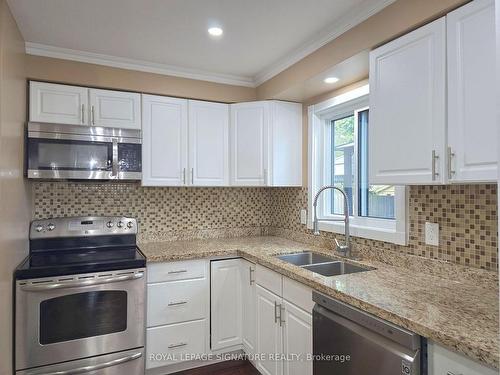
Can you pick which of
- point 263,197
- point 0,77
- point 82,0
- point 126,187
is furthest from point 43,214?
point 263,197

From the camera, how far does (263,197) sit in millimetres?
3311

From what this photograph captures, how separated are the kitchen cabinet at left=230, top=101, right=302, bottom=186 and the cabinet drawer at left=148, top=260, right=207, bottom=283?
829 millimetres

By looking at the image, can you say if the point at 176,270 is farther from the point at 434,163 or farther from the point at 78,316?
the point at 434,163

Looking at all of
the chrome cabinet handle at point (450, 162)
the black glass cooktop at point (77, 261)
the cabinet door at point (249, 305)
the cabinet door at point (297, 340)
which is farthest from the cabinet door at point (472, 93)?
the black glass cooktop at point (77, 261)

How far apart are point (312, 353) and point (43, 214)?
2.17 metres

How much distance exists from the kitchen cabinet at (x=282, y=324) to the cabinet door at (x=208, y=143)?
95 cm

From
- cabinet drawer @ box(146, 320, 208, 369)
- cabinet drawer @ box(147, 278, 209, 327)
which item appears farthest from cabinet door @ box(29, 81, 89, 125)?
cabinet drawer @ box(146, 320, 208, 369)

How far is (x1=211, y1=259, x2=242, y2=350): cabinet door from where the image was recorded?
7.98ft

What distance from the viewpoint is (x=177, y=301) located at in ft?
7.61

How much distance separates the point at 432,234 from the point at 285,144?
141 centimetres

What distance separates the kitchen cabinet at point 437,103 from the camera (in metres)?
1.21

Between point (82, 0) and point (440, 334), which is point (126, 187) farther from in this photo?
point (440, 334)

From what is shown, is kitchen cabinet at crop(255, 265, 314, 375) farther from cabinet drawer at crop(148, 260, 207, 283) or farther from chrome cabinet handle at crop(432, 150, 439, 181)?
chrome cabinet handle at crop(432, 150, 439, 181)

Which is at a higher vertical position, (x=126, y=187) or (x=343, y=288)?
(x=126, y=187)
